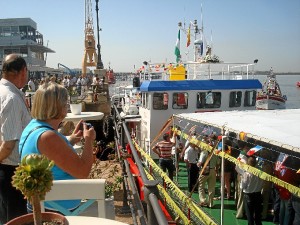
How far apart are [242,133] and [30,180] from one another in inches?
160

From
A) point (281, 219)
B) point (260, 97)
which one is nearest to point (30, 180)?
point (281, 219)

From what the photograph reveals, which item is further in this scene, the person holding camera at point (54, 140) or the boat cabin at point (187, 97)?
the boat cabin at point (187, 97)

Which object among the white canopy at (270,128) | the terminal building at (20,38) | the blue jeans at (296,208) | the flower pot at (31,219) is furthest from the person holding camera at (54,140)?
the terminal building at (20,38)

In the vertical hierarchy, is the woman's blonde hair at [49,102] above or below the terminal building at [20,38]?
below

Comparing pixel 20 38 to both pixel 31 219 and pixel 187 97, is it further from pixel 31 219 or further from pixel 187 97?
pixel 31 219

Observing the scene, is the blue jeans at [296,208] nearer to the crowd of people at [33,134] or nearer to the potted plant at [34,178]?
the crowd of people at [33,134]

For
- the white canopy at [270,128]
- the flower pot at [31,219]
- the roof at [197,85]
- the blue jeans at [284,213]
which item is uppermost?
the roof at [197,85]

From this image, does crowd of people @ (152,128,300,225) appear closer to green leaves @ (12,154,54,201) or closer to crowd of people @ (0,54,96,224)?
crowd of people @ (0,54,96,224)

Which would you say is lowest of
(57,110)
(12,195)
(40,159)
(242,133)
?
(12,195)

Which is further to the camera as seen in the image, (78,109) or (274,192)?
(78,109)

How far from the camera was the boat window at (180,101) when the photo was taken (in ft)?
37.9

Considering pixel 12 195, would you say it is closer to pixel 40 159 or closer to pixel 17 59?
pixel 17 59

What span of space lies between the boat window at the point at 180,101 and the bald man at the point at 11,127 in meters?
8.78

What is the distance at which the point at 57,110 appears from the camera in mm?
2221
